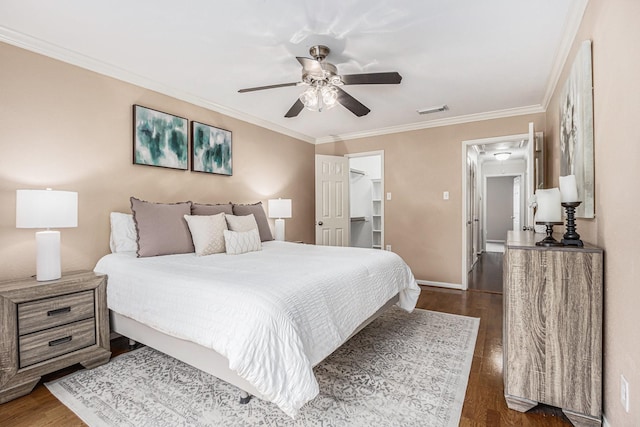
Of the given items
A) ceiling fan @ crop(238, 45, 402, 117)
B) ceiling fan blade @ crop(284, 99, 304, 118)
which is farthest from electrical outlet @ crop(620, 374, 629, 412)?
ceiling fan blade @ crop(284, 99, 304, 118)

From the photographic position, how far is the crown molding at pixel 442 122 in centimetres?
396

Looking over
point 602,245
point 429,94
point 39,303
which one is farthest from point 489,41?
point 39,303

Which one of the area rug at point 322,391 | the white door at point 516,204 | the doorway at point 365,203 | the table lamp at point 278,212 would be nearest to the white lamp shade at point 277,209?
the table lamp at point 278,212

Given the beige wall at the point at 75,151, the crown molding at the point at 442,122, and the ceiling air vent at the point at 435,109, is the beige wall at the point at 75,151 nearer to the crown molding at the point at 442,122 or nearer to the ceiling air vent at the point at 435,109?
the crown molding at the point at 442,122

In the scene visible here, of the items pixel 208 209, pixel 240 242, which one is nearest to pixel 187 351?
pixel 240 242

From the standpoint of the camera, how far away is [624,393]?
1.28 m

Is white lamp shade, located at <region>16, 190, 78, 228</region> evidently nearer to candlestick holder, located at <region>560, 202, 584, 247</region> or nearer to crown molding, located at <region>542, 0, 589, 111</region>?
candlestick holder, located at <region>560, 202, 584, 247</region>

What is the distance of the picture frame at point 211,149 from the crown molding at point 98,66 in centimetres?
26

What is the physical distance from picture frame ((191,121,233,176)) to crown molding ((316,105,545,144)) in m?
2.07

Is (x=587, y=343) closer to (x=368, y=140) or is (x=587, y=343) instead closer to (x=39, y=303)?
(x=39, y=303)

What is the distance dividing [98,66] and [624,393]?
399 centimetres

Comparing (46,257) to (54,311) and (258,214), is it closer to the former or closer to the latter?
(54,311)

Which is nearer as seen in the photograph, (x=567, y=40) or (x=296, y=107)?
(x=567, y=40)

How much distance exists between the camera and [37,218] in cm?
199
